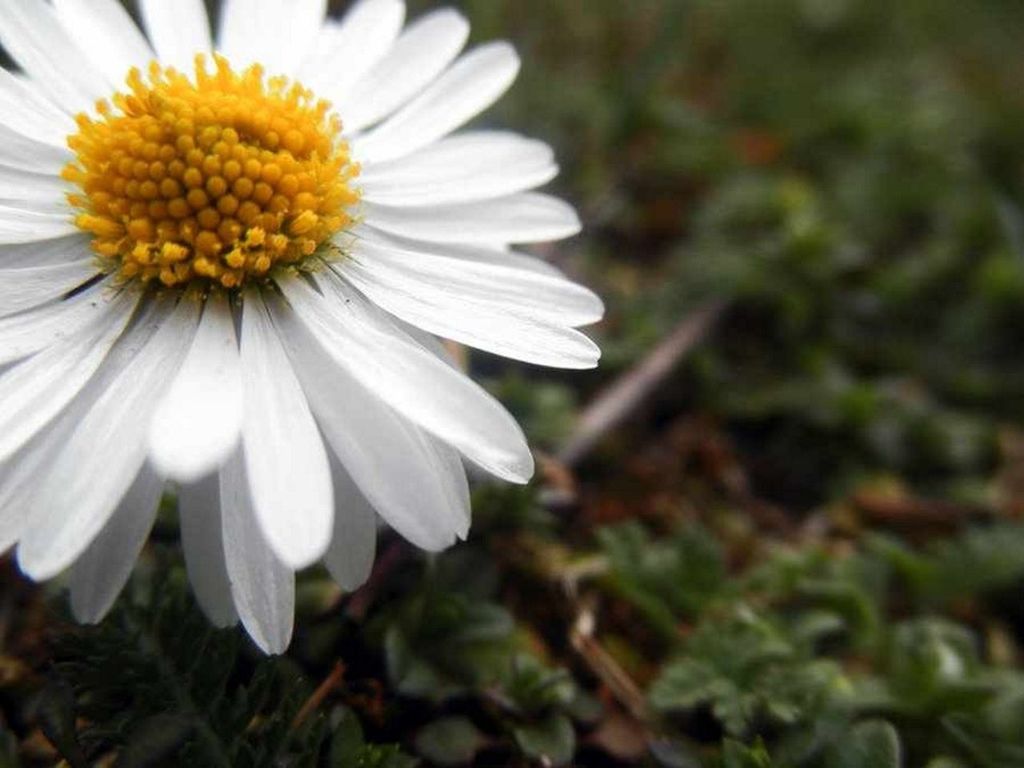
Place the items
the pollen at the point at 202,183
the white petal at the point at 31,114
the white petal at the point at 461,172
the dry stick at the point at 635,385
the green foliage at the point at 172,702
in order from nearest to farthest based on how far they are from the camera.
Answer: the green foliage at the point at 172,702 < the pollen at the point at 202,183 < the white petal at the point at 31,114 < the white petal at the point at 461,172 < the dry stick at the point at 635,385

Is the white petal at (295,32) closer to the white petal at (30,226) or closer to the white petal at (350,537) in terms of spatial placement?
the white petal at (30,226)

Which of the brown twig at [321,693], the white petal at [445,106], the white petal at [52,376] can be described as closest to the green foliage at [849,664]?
the brown twig at [321,693]

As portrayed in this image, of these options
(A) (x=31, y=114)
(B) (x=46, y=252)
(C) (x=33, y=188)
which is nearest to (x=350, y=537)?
(B) (x=46, y=252)

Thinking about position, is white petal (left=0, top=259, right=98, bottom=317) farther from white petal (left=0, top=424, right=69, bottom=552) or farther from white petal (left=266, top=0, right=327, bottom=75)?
white petal (left=266, top=0, right=327, bottom=75)

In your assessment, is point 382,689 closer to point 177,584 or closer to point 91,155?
point 177,584

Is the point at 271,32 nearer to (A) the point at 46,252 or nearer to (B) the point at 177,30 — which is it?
(B) the point at 177,30

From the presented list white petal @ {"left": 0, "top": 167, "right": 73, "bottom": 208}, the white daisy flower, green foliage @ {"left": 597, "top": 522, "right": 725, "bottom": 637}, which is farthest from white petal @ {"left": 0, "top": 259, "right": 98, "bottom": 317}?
green foliage @ {"left": 597, "top": 522, "right": 725, "bottom": 637}
